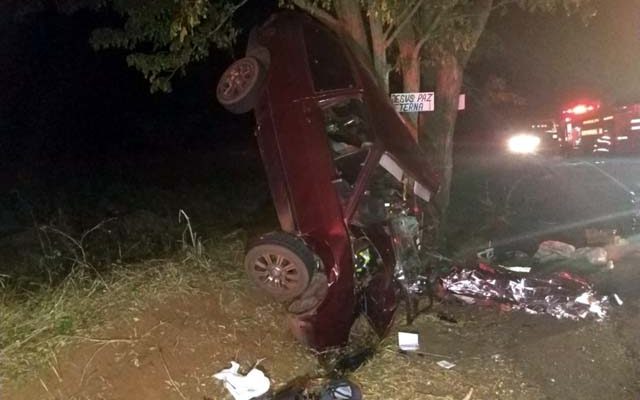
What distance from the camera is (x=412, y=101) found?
24.7ft

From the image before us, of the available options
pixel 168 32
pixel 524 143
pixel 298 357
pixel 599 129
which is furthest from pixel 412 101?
pixel 524 143

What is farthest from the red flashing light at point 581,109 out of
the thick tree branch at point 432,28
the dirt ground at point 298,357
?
the dirt ground at point 298,357

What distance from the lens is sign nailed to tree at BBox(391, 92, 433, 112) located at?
24.6 ft

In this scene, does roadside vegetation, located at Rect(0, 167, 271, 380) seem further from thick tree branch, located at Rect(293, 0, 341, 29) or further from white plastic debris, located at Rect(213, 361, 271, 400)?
thick tree branch, located at Rect(293, 0, 341, 29)

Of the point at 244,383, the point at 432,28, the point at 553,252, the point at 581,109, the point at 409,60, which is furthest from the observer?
the point at 581,109

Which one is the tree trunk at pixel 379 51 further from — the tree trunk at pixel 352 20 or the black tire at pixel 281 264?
the black tire at pixel 281 264

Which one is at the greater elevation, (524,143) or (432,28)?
(432,28)

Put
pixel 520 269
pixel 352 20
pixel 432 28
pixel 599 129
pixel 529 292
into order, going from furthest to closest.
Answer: pixel 599 129
pixel 352 20
pixel 432 28
pixel 520 269
pixel 529 292

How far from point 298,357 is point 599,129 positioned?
34.2 feet

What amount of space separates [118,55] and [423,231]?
35.7 feet

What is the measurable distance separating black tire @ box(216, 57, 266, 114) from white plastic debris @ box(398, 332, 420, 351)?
229 centimetres

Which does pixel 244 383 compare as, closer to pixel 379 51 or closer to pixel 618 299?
pixel 618 299

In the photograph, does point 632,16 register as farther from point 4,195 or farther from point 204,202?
point 4,195

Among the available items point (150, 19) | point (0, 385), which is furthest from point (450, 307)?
point (150, 19)
